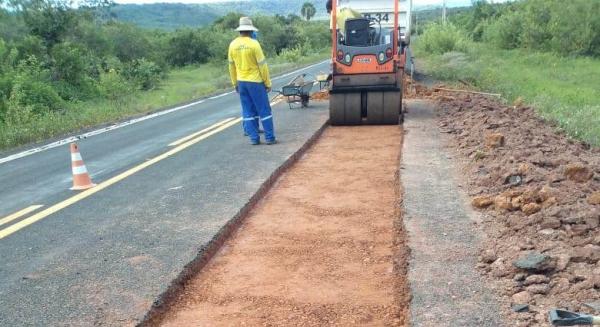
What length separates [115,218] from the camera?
5.57m

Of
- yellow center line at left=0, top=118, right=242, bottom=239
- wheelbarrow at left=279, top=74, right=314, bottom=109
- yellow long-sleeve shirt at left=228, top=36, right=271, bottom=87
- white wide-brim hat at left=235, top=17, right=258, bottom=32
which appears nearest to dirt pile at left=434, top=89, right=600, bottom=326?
yellow long-sleeve shirt at left=228, top=36, right=271, bottom=87

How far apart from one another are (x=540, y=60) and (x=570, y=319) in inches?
1075

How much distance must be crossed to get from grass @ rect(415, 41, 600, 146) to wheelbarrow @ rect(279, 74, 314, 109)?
497 centimetres

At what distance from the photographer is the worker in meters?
8.85

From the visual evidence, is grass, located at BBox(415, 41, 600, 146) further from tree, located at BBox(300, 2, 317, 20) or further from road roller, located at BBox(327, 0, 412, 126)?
tree, located at BBox(300, 2, 317, 20)

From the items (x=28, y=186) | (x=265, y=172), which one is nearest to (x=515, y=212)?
(x=265, y=172)

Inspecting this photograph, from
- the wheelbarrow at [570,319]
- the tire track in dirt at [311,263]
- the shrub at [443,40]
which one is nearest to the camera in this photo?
the wheelbarrow at [570,319]

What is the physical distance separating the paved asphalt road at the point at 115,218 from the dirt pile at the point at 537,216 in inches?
90.8

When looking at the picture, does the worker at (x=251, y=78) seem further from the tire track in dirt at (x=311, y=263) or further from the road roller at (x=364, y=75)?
the road roller at (x=364, y=75)

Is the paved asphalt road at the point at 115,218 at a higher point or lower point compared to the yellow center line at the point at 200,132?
higher

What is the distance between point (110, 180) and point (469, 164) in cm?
439

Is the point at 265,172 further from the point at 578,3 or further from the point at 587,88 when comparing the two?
the point at 578,3

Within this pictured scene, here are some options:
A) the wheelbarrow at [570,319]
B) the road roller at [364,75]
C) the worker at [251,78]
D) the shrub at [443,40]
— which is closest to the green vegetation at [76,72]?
the worker at [251,78]

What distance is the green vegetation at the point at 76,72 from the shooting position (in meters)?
14.9
